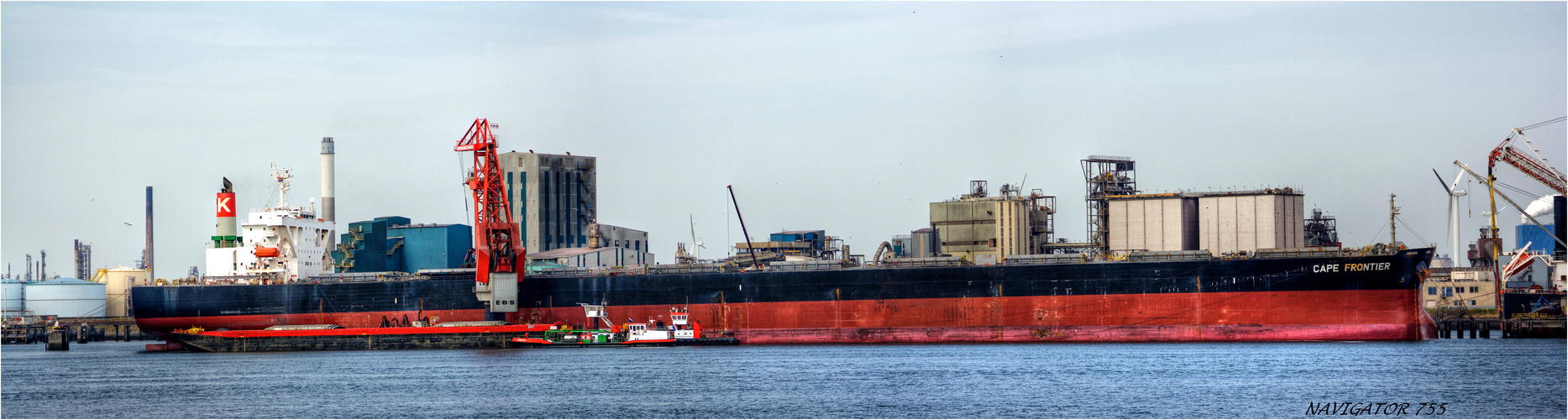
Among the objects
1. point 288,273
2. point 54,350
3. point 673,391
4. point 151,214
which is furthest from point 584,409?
point 151,214

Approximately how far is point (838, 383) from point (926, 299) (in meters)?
13.6

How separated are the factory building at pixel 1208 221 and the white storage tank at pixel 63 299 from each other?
61.1 m

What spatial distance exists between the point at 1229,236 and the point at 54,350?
49366mm

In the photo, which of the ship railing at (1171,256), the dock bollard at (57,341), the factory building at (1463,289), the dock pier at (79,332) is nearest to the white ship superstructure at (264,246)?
the dock bollard at (57,341)

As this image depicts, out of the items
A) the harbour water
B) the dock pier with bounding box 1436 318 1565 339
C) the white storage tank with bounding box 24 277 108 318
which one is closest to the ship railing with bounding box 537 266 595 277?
the harbour water

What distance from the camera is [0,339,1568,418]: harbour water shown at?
28406mm

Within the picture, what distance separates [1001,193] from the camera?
2333 inches

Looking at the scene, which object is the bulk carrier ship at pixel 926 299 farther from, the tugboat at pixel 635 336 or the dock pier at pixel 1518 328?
the dock pier at pixel 1518 328

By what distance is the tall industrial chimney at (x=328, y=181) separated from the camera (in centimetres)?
7031

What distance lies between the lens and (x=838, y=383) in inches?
1289

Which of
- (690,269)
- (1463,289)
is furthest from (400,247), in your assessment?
(1463,289)

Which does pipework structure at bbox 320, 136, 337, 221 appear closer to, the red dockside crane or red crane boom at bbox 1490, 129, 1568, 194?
the red dockside crane

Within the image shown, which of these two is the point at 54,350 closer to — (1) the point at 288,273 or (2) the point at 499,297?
(1) the point at 288,273

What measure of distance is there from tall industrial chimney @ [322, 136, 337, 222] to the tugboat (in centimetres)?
2675
